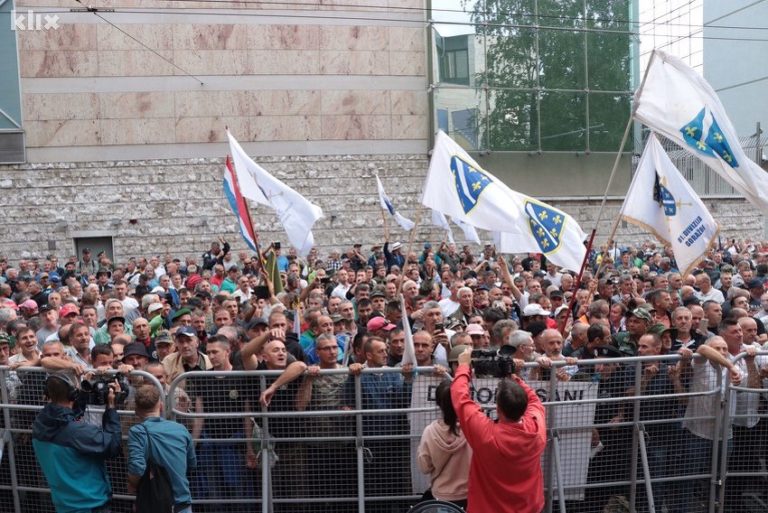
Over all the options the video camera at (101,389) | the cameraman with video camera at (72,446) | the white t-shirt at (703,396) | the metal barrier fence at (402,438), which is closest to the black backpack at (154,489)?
the cameraman with video camera at (72,446)

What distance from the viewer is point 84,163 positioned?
24.7 meters

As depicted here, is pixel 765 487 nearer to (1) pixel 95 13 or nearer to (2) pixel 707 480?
(2) pixel 707 480

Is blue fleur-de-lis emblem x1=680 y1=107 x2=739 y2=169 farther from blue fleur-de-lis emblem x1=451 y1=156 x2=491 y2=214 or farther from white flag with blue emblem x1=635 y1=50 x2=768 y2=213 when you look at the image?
blue fleur-de-lis emblem x1=451 y1=156 x2=491 y2=214

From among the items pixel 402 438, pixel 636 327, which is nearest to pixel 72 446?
pixel 402 438

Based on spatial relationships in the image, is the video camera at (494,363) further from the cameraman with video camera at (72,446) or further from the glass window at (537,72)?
the glass window at (537,72)

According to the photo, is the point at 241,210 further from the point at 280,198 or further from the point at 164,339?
the point at 164,339

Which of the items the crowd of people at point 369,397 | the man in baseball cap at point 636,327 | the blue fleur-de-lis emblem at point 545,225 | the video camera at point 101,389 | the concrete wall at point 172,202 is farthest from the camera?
the concrete wall at point 172,202

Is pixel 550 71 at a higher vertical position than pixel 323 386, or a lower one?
higher

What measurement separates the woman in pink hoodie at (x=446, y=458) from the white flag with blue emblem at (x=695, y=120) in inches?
155

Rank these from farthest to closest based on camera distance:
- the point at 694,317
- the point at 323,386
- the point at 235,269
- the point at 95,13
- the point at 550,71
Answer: the point at 550,71, the point at 95,13, the point at 235,269, the point at 694,317, the point at 323,386

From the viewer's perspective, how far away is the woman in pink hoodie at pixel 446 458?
19.8ft

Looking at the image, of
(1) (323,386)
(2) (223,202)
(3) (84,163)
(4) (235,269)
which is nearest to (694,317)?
(1) (323,386)

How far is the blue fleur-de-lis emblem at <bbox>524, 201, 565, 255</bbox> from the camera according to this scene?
9.62 metres

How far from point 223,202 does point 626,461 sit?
19518mm
